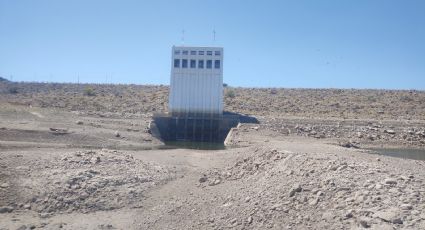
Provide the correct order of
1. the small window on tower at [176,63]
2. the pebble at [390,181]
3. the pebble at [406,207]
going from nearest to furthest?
the pebble at [406,207]
the pebble at [390,181]
the small window on tower at [176,63]

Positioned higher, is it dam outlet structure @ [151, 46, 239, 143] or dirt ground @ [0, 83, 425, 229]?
dam outlet structure @ [151, 46, 239, 143]

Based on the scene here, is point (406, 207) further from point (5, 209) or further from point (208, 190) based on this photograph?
point (5, 209)

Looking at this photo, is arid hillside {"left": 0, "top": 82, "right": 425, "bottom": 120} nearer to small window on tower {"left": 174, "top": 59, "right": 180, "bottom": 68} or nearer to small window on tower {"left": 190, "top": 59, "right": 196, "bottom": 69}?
small window on tower {"left": 174, "top": 59, "right": 180, "bottom": 68}

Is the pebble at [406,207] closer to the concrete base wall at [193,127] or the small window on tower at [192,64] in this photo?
the concrete base wall at [193,127]

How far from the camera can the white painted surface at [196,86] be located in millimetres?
41531

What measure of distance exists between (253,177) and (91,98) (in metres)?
51.5

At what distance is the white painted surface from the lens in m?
41.5

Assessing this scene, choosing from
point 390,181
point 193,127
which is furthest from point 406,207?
point 193,127

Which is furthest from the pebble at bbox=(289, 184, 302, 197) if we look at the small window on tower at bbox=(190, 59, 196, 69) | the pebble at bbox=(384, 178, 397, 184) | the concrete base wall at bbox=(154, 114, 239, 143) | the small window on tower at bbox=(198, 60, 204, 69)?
the small window on tower at bbox=(190, 59, 196, 69)

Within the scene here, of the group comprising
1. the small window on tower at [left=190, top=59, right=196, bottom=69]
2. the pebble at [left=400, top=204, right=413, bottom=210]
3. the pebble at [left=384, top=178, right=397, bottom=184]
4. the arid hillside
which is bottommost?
the pebble at [left=400, top=204, right=413, bottom=210]

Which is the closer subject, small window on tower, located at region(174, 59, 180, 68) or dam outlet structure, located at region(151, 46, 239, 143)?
dam outlet structure, located at region(151, 46, 239, 143)

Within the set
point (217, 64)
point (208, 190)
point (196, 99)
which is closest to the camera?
point (208, 190)

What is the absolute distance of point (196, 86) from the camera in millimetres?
41781

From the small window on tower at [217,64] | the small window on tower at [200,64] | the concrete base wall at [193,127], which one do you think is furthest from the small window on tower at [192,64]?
the concrete base wall at [193,127]
